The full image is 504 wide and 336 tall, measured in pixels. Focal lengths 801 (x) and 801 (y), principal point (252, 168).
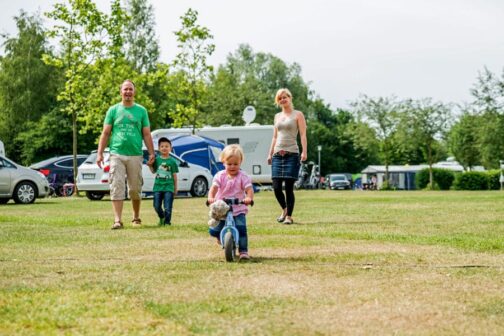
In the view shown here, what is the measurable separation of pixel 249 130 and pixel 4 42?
3204 centimetres

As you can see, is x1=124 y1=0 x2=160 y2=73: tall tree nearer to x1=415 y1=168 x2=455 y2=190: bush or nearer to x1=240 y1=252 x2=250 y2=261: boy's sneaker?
x1=415 y1=168 x2=455 y2=190: bush

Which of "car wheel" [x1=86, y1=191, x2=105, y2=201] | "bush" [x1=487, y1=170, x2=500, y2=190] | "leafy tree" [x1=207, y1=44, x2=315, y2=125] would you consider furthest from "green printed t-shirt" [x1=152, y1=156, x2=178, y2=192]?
"leafy tree" [x1=207, y1=44, x2=315, y2=125]

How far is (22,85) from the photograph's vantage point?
5953cm

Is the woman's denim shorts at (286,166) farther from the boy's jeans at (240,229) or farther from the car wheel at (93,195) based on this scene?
the car wheel at (93,195)

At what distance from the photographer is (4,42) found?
6072 cm

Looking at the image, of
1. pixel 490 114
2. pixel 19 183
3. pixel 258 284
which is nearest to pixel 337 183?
pixel 490 114

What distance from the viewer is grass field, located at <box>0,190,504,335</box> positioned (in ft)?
13.0

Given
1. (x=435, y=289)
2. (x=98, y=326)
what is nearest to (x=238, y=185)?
(x=435, y=289)

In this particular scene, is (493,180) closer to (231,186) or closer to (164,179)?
(164,179)

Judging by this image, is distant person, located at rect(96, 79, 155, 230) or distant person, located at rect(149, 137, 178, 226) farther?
distant person, located at rect(149, 137, 178, 226)

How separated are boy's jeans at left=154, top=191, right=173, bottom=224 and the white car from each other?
10.9 m

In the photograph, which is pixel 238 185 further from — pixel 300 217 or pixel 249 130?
pixel 249 130

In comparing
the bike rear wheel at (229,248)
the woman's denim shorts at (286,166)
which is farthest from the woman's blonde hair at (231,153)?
the woman's denim shorts at (286,166)

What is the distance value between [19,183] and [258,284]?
17634 millimetres
